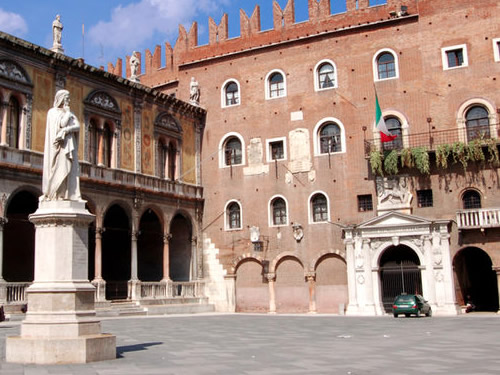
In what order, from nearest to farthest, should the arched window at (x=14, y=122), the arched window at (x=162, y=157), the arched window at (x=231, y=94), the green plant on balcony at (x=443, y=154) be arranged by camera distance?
1. the arched window at (x=14, y=122)
2. the green plant on balcony at (x=443, y=154)
3. the arched window at (x=162, y=157)
4. the arched window at (x=231, y=94)

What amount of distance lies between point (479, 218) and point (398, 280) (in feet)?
13.5

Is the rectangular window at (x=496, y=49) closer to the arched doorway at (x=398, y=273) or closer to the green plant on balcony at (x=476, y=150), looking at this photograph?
the green plant on balcony at (x=476, y=150)

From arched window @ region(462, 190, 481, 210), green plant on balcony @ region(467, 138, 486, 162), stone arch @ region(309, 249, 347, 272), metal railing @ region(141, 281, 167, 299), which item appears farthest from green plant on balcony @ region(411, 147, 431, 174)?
metal railing @ region(141, 281, 167, 299)

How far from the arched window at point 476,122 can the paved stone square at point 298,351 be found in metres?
10.4

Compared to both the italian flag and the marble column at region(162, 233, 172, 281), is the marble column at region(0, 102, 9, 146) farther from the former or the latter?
the italian flag

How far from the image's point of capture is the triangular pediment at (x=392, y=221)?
2497 cm

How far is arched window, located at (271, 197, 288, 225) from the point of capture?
1118 inches

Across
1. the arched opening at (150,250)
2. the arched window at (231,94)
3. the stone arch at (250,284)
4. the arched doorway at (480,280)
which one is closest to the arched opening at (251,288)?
the stone arch at (250,284)

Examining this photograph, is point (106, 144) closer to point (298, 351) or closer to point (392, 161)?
point (392, 161)

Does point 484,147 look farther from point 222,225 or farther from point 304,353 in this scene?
point 304,353

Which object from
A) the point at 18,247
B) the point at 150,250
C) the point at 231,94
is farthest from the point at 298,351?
the point at 231,94

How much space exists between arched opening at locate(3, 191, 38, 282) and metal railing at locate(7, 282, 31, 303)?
209 inches

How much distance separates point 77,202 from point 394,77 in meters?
19.4

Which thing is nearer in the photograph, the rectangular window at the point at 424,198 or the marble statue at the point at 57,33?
the marble statue at the point at 57,33
